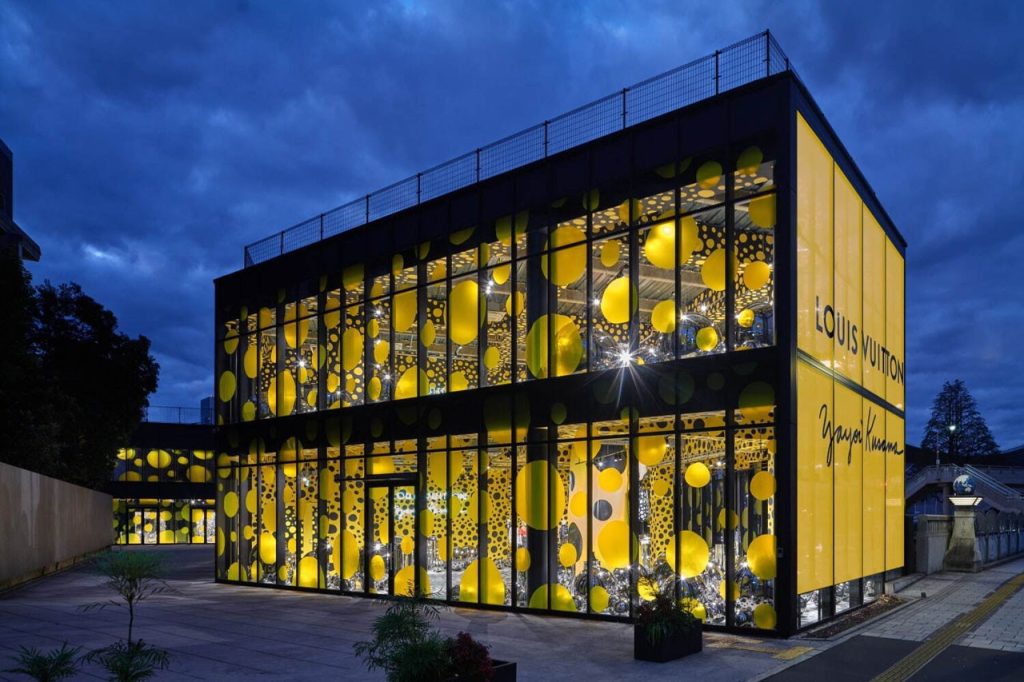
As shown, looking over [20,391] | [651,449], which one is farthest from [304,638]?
[20,391]

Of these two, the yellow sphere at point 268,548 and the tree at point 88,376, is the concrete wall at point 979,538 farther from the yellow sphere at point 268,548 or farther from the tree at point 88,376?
the tree at point 88,376

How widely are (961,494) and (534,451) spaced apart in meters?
18.6

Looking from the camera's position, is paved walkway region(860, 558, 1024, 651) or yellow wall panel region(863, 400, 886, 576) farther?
yellow wall panel region(863, 400, 886, 576)

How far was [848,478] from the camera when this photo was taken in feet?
64.7

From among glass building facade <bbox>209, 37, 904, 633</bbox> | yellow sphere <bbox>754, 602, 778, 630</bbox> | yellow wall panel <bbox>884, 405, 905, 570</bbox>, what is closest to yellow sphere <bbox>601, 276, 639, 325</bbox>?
glass building facade <bbox>209, 37, 904, 633</bbox>

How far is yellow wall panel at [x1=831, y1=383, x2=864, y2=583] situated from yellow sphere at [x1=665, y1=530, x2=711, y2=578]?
3.29 meters

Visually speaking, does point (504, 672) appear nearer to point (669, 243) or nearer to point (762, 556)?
point (762, 556)

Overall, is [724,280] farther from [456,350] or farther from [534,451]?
[456,350]

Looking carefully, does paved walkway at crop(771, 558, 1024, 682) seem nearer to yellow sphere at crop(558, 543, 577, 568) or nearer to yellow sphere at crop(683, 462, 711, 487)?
yellow sphere at crop(683, 462, 711, 487)

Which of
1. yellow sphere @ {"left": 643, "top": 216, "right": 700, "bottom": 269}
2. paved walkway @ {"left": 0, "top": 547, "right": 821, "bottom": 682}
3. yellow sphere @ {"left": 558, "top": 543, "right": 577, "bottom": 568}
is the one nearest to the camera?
paved walkway @ {"left": 0, "top": 547, "right": 821, "bottom": 682}

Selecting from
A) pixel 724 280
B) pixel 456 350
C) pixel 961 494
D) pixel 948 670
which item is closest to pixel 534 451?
pixel 456 350

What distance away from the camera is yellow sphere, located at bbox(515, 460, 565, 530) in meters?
19.9

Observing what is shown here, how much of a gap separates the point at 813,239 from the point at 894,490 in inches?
397

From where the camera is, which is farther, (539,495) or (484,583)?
(484,583)
